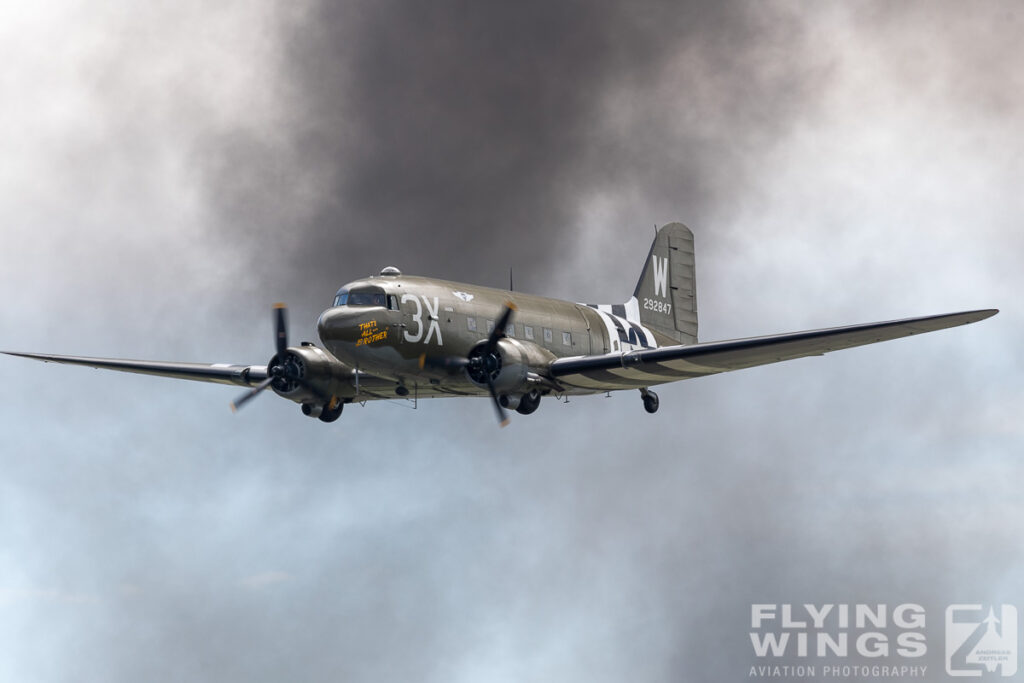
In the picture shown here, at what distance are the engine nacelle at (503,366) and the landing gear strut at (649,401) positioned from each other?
19.7 ft

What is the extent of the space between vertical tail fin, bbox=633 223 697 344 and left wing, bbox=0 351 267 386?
13.7 m

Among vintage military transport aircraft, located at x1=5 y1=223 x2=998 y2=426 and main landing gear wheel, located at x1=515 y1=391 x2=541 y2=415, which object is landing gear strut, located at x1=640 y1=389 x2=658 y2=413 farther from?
main landing gear wheel, located at x1=515 y1=391 x2=541 y2=415

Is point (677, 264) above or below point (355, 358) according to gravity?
above

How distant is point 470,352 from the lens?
1379 inches

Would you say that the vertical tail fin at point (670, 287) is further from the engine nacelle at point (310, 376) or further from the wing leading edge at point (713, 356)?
the engine nacelle at point (310, 376)

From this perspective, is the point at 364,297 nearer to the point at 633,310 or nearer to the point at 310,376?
the point at 310,376

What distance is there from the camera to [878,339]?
3212 cm

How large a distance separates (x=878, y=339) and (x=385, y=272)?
1315 centimetres

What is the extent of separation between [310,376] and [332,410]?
1602 millimetres

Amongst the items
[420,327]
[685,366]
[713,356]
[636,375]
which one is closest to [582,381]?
[636,375]

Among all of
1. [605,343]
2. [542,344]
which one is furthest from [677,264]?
[542,344]

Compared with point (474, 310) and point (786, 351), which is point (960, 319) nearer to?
point (786, 351)

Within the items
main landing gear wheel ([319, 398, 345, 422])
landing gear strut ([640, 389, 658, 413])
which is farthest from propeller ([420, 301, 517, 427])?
landing gear strut ([640, 389, 658, 413])

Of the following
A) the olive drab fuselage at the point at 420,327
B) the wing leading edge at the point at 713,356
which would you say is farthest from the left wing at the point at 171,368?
the wing leading edge at the point at 713,356
